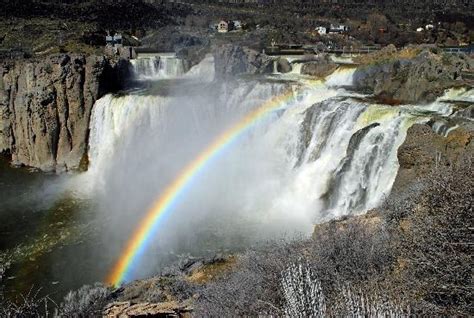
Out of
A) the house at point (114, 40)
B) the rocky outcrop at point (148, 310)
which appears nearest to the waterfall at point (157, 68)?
the house at point (114, 40)

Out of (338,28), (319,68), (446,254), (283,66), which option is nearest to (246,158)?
(319,68)

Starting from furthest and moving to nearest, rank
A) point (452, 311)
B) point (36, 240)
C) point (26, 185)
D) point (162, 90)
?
1. point (162, 90)
2. point (26, 185)
3. point (36, 240)
4. point (452, 311)

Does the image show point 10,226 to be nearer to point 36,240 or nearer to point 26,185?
point 36,240

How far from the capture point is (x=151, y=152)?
23766 millimetres

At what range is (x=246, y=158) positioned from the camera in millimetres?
21547

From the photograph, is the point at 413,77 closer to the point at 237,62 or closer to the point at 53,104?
the point at 237,62

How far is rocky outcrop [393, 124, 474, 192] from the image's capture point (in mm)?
12406

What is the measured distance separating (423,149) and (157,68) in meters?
24.4

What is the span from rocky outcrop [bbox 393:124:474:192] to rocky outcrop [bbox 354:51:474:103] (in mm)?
6382

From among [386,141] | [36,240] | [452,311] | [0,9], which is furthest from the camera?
[0,9]

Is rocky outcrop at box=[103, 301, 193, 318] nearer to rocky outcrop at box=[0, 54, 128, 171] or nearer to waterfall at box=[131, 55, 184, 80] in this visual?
rocky outcrop at box=[0, 54, 128, 171]

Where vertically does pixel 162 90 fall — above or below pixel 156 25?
below

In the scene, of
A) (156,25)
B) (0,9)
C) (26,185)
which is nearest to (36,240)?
(26,185)

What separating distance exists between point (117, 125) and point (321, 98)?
10.5m
